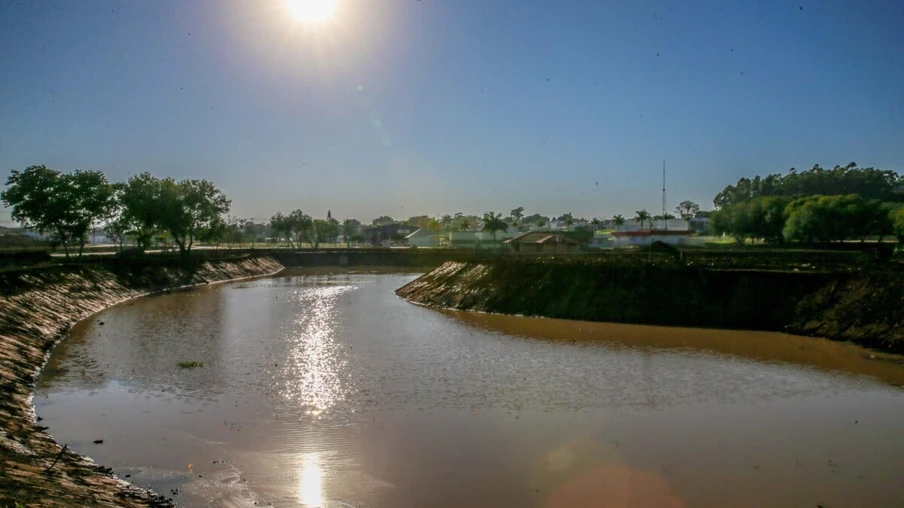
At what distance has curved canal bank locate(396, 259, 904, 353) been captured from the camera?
121 ft

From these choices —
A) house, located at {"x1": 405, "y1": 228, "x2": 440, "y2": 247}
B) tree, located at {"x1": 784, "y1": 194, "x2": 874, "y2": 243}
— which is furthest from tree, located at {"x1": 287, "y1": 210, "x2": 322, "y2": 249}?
tree, located at {"x1": 784, "y1": 194, "x2": 874, "y2": 243}

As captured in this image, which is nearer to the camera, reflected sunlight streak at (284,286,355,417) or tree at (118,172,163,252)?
reflected sunlight streak at (284,286,355,417)

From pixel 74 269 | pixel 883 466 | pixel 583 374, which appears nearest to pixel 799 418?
pixel 883 466

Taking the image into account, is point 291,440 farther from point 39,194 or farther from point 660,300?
point 39,194

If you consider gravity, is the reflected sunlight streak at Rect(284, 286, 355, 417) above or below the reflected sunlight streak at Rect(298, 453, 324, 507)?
above

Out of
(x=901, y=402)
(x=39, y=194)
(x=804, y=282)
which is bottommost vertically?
(x=901, y=402)

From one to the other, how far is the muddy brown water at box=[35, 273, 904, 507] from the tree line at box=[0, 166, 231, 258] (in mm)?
43017

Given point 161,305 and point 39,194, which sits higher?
point 39,194

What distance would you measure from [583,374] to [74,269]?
49.6 m

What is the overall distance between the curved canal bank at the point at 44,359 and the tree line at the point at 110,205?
9413mm

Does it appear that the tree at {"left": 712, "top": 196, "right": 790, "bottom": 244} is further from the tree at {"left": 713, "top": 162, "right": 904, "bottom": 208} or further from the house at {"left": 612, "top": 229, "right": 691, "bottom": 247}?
the tree at {"left": 713, "top": 162, "right": 904, "bottom": 208}

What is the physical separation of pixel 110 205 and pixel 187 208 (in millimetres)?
12235

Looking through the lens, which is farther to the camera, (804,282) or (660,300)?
(660,300)

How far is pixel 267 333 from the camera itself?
4016 cm
